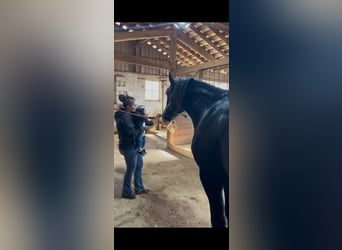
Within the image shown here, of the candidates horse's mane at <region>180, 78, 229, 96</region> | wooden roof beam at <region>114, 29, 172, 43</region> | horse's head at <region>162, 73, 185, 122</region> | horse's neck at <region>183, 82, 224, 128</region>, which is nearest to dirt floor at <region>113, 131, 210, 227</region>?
horse's head at <region>162, 73, 185, 122</region>

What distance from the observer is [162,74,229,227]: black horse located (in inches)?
50.4

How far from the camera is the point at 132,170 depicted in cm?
132

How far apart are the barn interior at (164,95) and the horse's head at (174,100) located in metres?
→ 0.03

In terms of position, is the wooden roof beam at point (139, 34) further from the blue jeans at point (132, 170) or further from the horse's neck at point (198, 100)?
the blue jeans at point (132, 170)

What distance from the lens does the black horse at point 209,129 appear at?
128 centimetres

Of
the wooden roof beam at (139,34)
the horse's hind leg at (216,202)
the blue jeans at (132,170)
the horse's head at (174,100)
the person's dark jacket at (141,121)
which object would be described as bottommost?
the horse's hind leg at (216,202)

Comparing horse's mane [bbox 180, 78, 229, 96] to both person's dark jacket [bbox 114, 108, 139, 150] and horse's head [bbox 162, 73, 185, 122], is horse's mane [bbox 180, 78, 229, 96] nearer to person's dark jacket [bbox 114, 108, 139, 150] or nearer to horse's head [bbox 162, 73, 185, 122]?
horse's head [bbox 162, 73, 185, 122]

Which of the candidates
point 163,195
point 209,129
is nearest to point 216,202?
point 163,195

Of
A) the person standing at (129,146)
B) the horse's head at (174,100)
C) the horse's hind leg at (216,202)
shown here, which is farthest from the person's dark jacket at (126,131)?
the horse's hind leg at (216,202)
